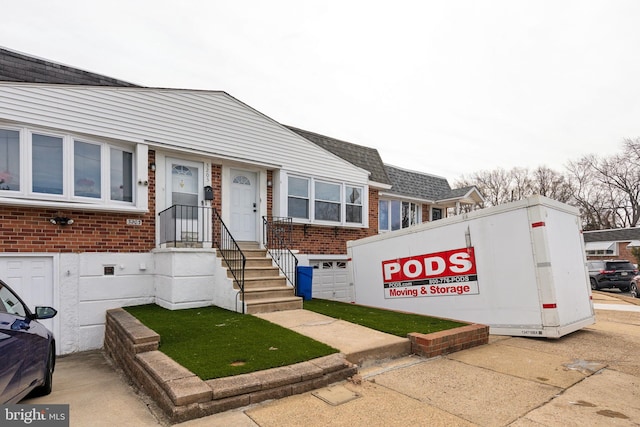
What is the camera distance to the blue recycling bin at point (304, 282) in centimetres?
881

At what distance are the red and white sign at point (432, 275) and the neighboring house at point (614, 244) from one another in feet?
96.8

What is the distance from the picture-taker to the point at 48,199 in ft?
22.2

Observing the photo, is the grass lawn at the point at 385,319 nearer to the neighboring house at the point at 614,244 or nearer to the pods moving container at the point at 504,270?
the pods moving container at the point at 504,270

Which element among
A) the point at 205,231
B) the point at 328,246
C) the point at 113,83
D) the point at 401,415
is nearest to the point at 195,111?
the point at 113,83

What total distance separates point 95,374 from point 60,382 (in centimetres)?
47

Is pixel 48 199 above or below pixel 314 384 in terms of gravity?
above

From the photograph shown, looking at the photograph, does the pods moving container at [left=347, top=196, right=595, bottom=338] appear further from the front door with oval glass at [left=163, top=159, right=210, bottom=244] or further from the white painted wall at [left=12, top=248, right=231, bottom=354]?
the front door with oval glass at [left=163, top=159, right=210, bottom=244]

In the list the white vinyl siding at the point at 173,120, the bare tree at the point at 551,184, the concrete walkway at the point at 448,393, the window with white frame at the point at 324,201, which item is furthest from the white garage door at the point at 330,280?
the bare tree at the point at 551,184

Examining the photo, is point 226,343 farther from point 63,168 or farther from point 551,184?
point 551,184

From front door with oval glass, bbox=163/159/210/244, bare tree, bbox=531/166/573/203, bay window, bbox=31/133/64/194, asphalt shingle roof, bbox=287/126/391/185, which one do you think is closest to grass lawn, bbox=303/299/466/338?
front door with oval glass, bbox=163/159/210/244

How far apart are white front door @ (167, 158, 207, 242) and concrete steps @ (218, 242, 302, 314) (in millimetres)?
1307

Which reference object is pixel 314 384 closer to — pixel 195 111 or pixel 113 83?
pixel 195 111

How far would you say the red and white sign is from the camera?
22.8 ft

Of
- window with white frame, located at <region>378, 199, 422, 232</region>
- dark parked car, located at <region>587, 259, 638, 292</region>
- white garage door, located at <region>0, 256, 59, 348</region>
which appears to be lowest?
dark parked car, located at <region>587, 259, 638, 292</region>
